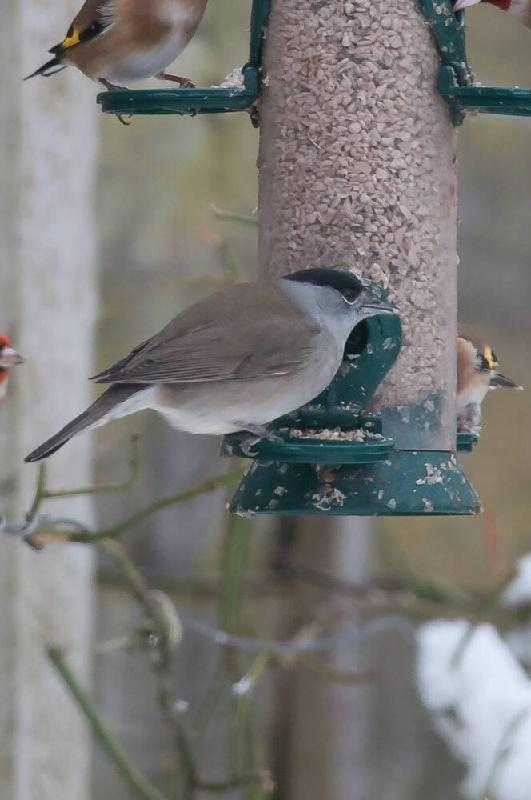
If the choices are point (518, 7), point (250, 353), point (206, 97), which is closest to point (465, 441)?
point (250, 353)

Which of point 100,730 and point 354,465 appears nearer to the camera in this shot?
point 354,465

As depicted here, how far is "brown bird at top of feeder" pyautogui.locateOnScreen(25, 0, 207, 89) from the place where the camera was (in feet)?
13.5

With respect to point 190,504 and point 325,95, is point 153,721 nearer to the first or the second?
point 190,504

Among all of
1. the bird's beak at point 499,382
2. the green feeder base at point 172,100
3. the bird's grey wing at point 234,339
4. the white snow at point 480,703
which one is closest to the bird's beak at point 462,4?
the green feeder base at point 172,100

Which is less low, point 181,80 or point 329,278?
point 181,80

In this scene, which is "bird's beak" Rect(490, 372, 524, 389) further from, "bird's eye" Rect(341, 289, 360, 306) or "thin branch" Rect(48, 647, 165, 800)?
"thin branch" Rect(48, 647, 165, 800)

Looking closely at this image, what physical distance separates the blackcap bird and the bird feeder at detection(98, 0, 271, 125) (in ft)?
1.67

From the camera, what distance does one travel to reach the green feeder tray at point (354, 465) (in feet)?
12.6

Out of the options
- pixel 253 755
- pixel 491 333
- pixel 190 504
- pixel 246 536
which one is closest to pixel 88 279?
pixel 246 536

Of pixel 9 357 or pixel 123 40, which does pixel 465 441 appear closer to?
pixel 9 357

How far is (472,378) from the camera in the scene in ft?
14.3

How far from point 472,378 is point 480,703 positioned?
98 centimetres

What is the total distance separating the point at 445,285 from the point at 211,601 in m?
4.03

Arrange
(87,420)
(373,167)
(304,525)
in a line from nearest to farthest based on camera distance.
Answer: (87,420)
(373,167)
(304,525)
